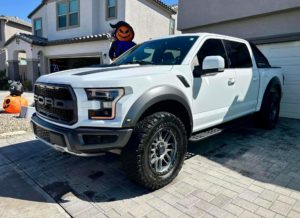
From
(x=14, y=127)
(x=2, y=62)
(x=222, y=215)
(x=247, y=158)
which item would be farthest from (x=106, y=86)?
(x=2, y=62)

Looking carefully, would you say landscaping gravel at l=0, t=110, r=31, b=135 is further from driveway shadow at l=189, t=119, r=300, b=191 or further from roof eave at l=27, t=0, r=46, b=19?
roof eave at l=27, t=0, r=46, b=19

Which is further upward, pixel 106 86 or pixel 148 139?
pixel 106 86

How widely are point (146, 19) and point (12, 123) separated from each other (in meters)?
10.0

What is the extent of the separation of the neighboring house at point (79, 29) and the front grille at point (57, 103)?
30.8 ft

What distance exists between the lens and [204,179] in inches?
136

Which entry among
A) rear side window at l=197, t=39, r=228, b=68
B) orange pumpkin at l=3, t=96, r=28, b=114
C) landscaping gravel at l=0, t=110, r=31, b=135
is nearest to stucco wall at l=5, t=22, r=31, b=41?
orange pumpkin at l=3, t=96, r=28, b=114

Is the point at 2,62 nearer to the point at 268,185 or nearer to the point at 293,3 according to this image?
the point at 293,3

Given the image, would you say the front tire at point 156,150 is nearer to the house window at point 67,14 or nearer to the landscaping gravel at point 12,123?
the landscaping gravel at point 12,123

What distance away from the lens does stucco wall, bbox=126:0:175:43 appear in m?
13.2

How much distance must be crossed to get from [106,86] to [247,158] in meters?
2.92

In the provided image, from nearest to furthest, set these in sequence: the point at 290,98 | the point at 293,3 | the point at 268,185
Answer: the point at 268,185
the point at 293,3
the point at 290,98

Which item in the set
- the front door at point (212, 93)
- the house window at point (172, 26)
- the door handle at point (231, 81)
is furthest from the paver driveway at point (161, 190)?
the house window at point (172, 26)

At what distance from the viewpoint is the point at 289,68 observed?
293 inches

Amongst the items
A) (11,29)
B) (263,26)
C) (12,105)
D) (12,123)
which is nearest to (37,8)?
(11,29)
